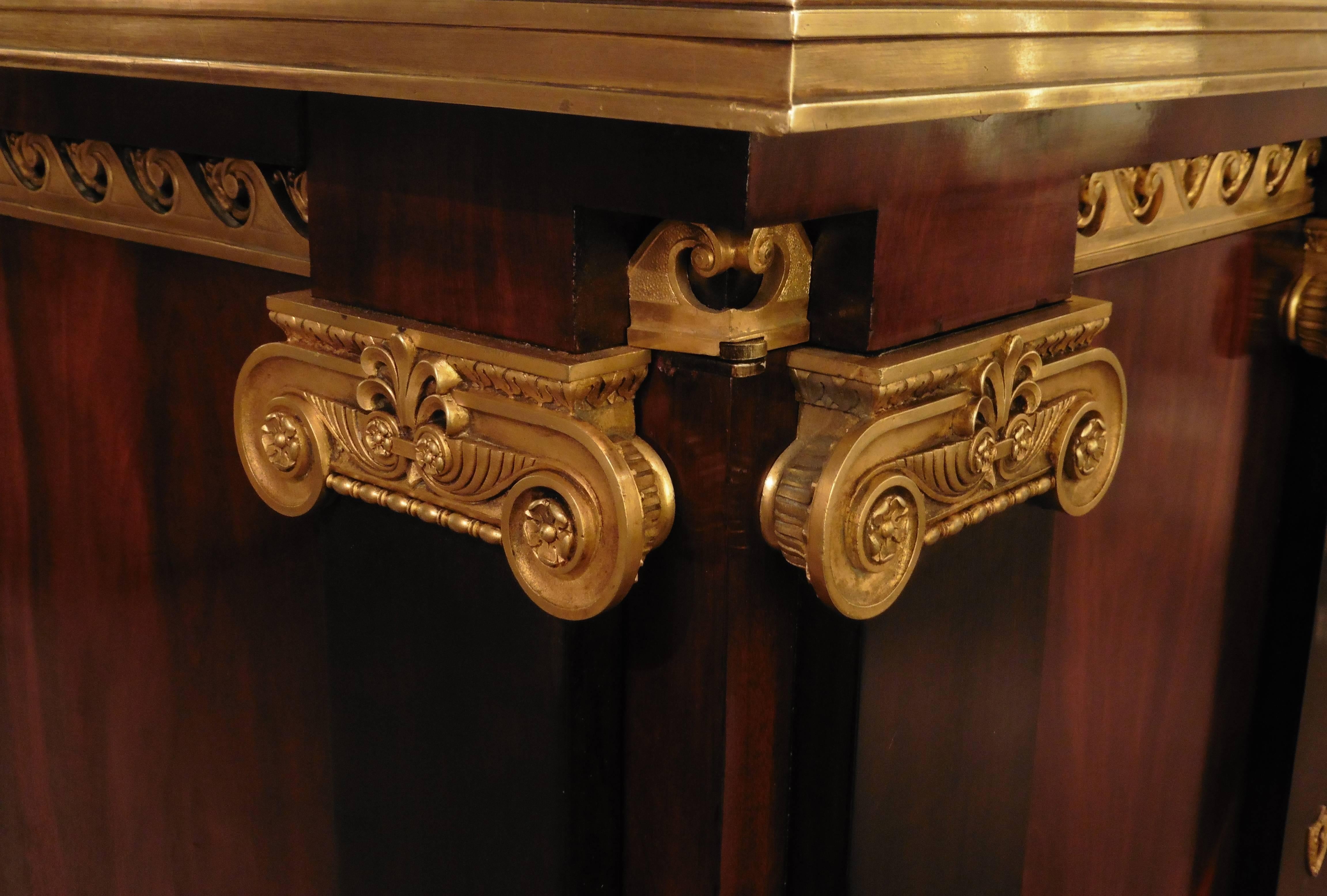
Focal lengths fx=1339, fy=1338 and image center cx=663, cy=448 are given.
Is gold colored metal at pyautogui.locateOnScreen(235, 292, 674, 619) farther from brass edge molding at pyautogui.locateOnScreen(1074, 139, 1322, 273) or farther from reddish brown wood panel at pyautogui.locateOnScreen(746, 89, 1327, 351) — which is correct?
brass edge molding at pyautogui.locateOnScreen(1074, 139, 1322, 273)

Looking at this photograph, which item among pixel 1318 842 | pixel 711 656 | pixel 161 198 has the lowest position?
pixel 1318 842

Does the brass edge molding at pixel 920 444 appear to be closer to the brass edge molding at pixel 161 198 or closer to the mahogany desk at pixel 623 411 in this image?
the mahogany desk at pixel 623 411

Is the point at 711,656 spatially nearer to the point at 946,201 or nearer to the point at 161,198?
the point at 946,201

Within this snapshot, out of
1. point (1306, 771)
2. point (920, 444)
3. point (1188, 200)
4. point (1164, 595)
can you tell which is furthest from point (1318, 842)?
point (920, 444)

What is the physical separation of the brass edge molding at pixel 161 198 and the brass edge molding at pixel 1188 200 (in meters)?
0.34

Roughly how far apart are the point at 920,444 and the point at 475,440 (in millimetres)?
157

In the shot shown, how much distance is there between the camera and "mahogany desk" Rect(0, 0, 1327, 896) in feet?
1.39

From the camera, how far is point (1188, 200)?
2.27 feet

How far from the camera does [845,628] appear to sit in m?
0.48

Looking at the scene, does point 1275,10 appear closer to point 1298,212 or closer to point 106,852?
point 1298,212

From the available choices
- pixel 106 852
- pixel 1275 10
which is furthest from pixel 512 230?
pixel 106 852

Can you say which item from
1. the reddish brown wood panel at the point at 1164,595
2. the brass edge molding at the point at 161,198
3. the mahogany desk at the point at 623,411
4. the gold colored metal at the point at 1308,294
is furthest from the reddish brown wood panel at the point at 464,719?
the gold colored metal at the point at 1308,294

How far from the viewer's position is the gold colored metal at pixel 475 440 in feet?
1.45

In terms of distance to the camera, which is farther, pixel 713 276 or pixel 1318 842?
pixel 1318 842
